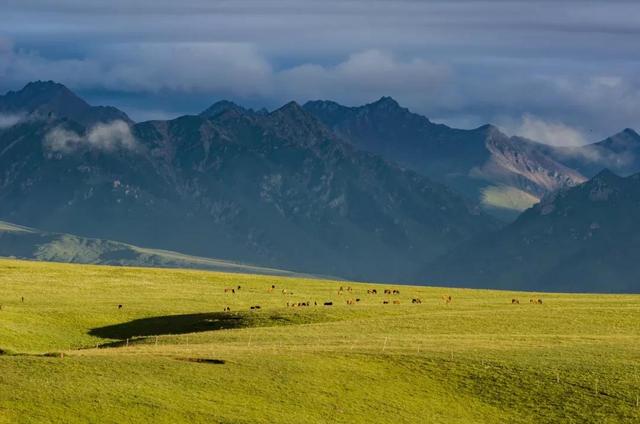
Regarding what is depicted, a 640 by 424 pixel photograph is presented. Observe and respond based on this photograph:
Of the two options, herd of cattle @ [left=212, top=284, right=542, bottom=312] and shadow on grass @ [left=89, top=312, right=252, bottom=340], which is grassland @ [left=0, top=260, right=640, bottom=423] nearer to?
shadow on grass @ [left=89, top=312, right=252, bottom=340]

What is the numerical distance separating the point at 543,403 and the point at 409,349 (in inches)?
600

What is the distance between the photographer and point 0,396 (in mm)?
64562

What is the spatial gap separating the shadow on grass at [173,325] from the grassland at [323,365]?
0.22m

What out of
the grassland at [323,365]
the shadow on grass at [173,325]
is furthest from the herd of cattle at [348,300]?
the grassland at [323,365]

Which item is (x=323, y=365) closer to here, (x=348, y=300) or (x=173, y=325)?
(x=173, y=325)

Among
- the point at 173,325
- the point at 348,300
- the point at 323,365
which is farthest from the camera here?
the point at 348,300

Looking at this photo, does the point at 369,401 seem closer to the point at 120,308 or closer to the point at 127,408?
the point at 127,408

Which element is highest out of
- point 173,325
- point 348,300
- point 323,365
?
point 348,300

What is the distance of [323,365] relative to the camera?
76500 mm

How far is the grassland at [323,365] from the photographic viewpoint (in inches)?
2616

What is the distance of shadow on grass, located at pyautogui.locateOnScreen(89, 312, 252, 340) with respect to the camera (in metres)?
112

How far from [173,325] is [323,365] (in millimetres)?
41515

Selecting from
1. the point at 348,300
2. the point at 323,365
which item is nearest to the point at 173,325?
the point at 348,300

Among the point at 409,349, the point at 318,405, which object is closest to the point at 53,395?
the point at 318,405
